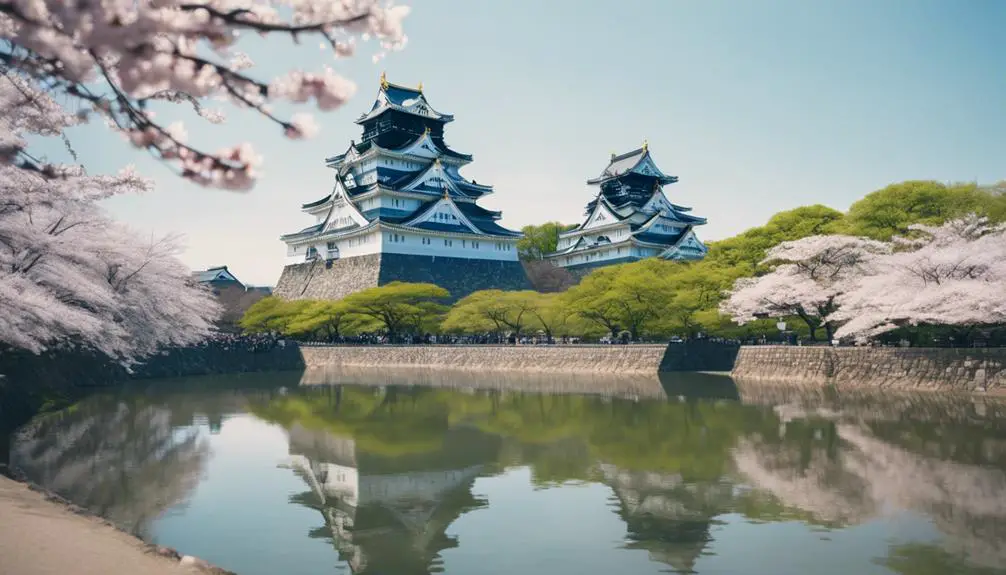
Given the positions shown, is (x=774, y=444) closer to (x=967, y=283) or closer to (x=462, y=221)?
(x=967, y=283)

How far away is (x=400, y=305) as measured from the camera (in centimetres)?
4409

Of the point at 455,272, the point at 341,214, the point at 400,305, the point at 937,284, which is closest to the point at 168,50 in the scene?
the point at 937,284

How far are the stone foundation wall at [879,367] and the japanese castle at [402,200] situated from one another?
1138 inches

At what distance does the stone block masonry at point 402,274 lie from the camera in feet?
172

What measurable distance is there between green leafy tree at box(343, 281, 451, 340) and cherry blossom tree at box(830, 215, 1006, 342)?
2453 cm

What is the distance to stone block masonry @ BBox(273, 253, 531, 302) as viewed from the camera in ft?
172

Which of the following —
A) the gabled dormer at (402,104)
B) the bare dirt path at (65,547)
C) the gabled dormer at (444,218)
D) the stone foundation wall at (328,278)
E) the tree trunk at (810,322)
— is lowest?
the bare dirt path at (65,547)

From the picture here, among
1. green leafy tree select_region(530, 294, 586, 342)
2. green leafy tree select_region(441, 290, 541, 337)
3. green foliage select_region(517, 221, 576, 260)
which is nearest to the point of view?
green leafy tree select_region(530, 294, 586, 342)

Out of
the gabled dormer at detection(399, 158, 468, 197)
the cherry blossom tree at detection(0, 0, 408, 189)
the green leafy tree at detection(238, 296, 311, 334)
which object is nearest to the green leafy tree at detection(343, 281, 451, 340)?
the green leafy tree at detection(238, 296, 311, 334)

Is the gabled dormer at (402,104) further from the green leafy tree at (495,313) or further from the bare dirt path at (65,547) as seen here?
the bare dirt path at (65,547)

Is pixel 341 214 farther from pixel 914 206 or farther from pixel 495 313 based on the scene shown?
pixel 914 206

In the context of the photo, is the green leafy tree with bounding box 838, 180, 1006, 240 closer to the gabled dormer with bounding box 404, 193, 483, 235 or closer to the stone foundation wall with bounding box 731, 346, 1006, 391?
the stone foundation wall with bounding box 731, 346, 1006, 391

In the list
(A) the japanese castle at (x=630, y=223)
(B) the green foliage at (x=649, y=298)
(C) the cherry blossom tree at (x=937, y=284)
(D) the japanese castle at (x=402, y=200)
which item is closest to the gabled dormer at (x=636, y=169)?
(A) the japanese castle at (x=630, y=223)

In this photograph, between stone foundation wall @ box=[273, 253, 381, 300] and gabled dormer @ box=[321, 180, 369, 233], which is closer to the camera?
stone foundation wall @ box=[273, 253, 381, 300]
